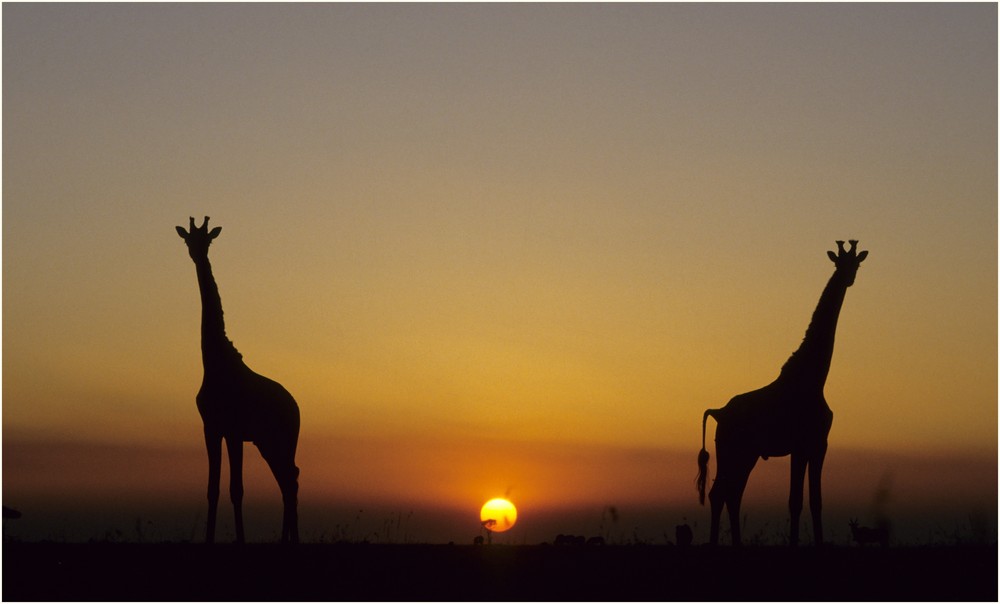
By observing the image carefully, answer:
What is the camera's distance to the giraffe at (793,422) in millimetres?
23188

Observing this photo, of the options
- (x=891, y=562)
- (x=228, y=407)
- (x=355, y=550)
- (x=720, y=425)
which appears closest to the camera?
(x=891, y=562)

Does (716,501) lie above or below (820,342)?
below

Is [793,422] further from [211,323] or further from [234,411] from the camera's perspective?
[211,323]

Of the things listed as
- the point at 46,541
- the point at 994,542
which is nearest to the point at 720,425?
the point at 994,542

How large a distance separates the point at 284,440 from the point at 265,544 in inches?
80.4

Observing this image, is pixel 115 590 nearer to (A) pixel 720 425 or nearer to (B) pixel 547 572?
(B) pixel 547 572

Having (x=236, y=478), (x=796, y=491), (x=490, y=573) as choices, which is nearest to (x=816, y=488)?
(x=796, y=491)

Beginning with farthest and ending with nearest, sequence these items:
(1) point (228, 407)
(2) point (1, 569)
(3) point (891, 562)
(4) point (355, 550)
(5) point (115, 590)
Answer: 1. (1) point (228, 407)
2. (4) point (355, 550)
3. (3) point (891, 562)
4. (2) point (1, 569)
5. (5) point (115, 590)

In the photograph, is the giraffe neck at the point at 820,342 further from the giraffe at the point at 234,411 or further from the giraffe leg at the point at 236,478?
the giraffe leg at the point at 236,478

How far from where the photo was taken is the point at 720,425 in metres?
24.9

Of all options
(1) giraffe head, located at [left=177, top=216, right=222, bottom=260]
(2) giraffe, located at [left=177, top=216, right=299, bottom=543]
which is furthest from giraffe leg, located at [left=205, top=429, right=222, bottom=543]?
(1) giraffe head, located at [left=177, top=216, right=222, bottom=260]

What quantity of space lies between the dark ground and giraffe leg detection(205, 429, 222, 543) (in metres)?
0.88

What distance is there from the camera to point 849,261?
24812 mm

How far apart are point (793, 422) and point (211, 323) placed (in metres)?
9.60
